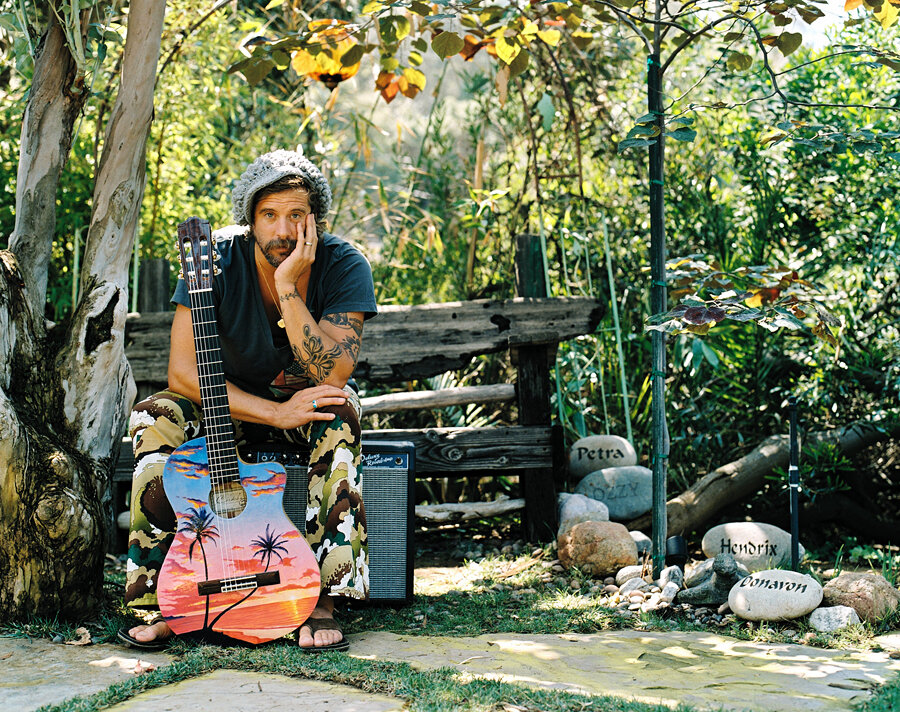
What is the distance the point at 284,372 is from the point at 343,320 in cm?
30

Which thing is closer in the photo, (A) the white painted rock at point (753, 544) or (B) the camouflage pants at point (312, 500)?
(B) the camouflage pants at point (312, 500)

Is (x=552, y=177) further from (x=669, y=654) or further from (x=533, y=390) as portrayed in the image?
(x=669, y=654)

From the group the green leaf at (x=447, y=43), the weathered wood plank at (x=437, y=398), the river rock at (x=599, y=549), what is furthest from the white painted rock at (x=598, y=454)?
the green leaf at (x=447, y=43)

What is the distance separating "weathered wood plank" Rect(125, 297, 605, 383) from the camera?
408 centimetres

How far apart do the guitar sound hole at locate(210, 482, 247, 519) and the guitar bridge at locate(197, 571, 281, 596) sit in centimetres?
18

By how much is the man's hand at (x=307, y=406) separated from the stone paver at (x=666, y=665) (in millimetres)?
646

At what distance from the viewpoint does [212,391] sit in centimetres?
259

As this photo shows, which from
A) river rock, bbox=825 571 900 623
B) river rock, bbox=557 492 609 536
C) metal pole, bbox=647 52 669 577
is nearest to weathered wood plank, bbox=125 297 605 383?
river rock, bbox=557 492 609 536

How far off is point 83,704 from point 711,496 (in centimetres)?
289

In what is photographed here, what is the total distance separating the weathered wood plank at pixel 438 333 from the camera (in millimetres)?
4082

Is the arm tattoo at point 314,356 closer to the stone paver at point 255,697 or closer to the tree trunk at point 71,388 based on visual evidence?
the tree trunk at point 71,388

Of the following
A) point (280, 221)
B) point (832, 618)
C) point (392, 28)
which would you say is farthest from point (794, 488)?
point (392, 28)

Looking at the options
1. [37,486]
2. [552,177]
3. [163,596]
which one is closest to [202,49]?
[552,177]

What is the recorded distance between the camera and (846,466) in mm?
4043
